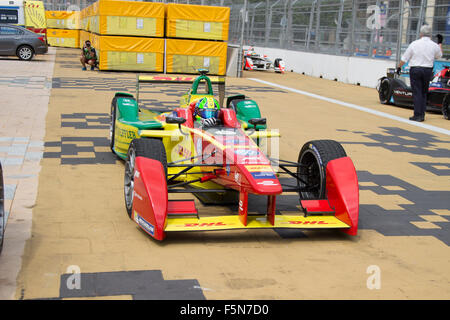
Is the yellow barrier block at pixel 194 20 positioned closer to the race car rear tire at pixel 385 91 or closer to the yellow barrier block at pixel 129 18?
the yellow barrier block at pixel 129 18

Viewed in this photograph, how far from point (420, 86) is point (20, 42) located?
18281 millimetres

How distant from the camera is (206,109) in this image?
7.05m

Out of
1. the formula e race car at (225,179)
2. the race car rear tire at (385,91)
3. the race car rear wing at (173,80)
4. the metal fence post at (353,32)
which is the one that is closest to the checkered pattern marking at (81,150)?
the race car rear wing at (173,80)

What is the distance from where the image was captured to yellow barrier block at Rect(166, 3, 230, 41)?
23.6 metres

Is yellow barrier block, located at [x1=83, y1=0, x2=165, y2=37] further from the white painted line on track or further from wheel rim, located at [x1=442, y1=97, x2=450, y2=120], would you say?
wheel rim, located at [x1=442, y1=97, x2=450, y2=120]

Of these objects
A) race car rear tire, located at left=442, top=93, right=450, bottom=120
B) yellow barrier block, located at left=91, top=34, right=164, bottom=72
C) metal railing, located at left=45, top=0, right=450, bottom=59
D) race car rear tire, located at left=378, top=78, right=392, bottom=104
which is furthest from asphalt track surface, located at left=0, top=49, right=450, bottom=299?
yellow barrier block, located at left=91, top=34, right=164, bottom=72

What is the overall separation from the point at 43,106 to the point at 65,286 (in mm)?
9434

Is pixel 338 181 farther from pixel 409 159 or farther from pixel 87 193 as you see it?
pixel 409 159

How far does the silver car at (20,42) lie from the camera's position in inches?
1006

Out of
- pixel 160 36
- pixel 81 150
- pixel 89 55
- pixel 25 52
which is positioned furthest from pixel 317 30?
pixel 81 150

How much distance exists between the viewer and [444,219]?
625cm

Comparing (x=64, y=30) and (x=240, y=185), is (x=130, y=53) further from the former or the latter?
(x=64, y=30)

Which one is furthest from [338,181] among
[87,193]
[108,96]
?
[108,96]
